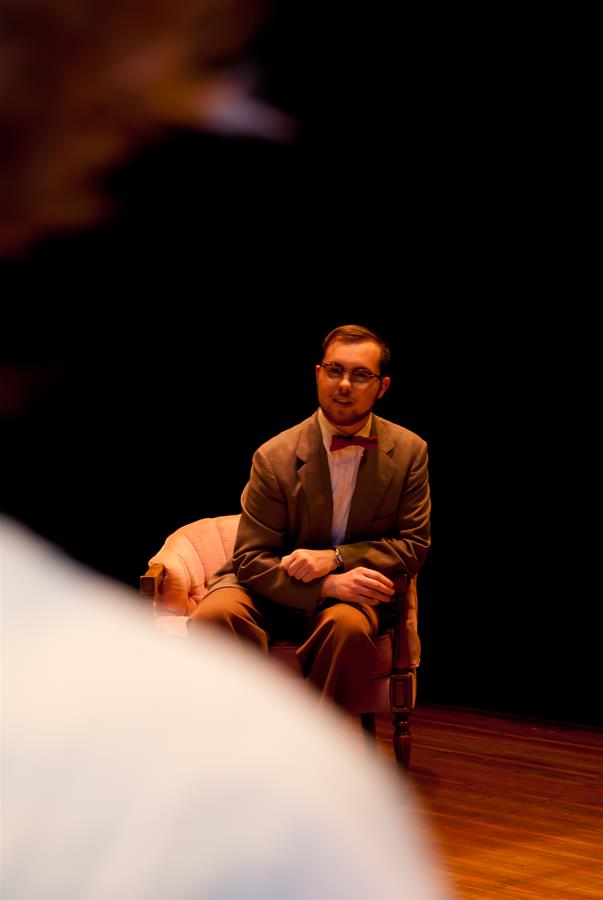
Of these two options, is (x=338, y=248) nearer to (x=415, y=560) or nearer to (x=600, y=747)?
(x=415, y=560)

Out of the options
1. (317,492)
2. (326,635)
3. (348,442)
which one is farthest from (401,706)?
(348,442)

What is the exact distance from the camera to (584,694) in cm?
419

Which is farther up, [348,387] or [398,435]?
[348,387]

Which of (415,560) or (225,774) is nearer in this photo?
(225,774)

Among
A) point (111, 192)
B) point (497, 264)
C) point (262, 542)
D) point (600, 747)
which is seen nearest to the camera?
point (111, 192)

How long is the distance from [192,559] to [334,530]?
2.18 feet

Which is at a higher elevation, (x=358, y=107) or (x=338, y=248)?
(x=358, y=107)

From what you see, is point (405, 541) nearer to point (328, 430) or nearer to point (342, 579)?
point (342, 579)

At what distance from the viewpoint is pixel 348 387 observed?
310cm

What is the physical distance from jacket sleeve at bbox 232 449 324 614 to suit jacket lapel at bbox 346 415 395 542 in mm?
187

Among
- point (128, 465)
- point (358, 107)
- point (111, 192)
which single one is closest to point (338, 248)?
point (358, 107)

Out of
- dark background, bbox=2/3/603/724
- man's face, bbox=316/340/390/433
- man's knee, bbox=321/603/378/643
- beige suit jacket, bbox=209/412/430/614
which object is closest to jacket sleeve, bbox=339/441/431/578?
beige suit jacket, bbox=209/412/430/614

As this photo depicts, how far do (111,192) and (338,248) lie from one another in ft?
13.5

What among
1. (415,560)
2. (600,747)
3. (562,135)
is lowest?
(600,747)
